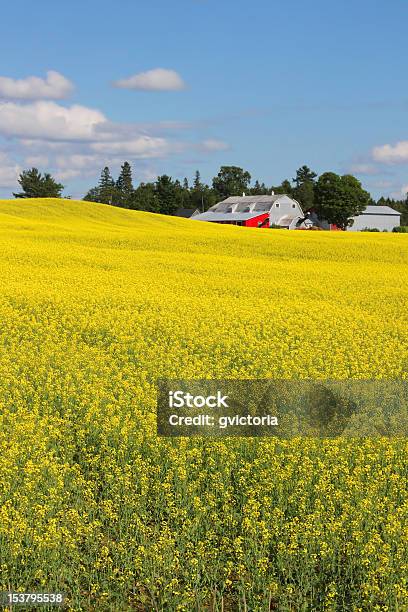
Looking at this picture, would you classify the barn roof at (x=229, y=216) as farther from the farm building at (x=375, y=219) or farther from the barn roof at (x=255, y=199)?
the farm building at (x=375, y=219)

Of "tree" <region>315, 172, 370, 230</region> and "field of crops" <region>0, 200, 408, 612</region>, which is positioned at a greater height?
"tree" <region>315, 172, 370, 230</region>

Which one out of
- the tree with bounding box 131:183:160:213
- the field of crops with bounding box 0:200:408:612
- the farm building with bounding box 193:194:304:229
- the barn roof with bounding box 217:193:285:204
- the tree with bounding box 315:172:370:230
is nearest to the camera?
the field of crops with bounding box 0:200:408:612

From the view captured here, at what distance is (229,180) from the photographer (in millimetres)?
153375

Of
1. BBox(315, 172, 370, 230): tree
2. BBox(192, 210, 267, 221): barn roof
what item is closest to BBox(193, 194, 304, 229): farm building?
BBox(192, 210, 267, 221): barn roof

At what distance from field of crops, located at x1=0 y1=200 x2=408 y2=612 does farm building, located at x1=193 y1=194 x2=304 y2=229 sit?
85.7m

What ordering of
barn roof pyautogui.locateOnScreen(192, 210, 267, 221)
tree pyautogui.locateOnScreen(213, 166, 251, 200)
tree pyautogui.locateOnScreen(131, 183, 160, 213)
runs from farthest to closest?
tree pyautogui.locateOnScreen(213, 166, 251, 200)
tree pyautogui.locateOnScreen(131, 183, 160, 213)
barn roof pyautogui.locateOnScreen(192, 210, 267, 221)

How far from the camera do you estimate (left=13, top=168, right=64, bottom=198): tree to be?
112688 mm

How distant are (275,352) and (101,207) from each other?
1862 inches

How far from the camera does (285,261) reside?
110 ft

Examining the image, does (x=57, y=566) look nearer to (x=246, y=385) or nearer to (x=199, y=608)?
(x=199, y=608)

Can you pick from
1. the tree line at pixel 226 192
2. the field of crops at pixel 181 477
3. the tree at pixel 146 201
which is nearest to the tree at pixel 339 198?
the tree line at pixel 226 192

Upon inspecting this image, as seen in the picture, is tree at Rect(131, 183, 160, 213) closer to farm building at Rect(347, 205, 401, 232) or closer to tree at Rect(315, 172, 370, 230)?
tree at Rect(315, 172, 370, 230)

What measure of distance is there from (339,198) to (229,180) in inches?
1897

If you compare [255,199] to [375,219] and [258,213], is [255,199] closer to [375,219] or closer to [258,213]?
[258,213]
